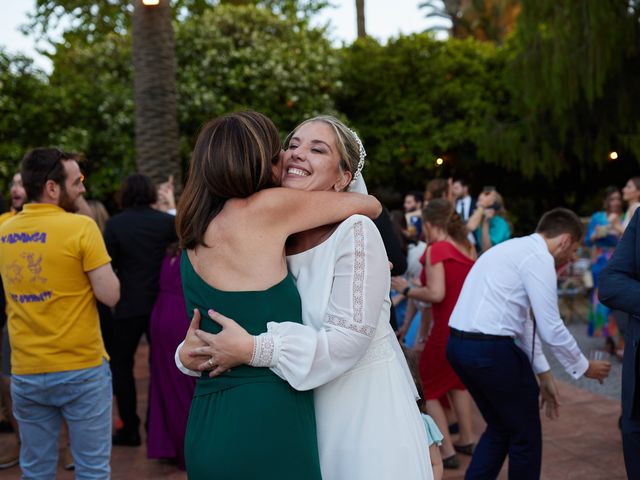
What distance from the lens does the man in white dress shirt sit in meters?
3.77

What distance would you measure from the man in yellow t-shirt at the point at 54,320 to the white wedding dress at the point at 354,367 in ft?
5.80

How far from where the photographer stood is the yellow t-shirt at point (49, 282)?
357 cm

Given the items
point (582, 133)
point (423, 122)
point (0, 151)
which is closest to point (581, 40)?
point (582, 133)

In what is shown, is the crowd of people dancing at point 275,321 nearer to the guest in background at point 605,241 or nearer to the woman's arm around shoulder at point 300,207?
the woman's arm around shoulder at point 300,207

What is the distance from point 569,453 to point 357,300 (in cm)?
374

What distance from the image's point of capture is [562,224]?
386cm

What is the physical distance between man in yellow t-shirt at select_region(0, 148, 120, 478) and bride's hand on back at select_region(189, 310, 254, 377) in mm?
1689

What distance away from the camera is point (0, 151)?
12227mm

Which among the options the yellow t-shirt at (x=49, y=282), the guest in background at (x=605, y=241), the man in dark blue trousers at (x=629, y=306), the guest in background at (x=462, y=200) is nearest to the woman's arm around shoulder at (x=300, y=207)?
the man in dark blue trousers at (x=629, y=306)

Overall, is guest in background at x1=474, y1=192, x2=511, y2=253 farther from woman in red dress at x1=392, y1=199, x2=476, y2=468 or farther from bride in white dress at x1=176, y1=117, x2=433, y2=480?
bride in white dress at x1=176, y1=117, x2=433, y2=480

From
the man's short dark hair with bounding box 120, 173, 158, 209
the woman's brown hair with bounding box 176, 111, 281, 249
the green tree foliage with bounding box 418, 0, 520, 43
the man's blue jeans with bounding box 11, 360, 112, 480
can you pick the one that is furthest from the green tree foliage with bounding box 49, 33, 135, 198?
the green tree foliage with bounding box 418, 0, 520, 43

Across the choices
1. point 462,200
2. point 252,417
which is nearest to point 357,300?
point 252,417

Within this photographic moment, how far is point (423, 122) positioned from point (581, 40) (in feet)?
14.0

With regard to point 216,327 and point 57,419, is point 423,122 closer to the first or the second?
point 57,419
